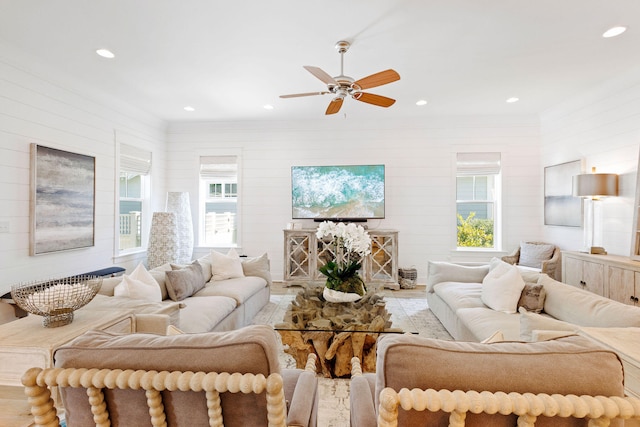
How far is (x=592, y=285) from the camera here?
10.9ft

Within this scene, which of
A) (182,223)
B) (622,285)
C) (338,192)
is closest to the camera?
(622,285)

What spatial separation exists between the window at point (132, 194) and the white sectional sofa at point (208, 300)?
6.08 feet

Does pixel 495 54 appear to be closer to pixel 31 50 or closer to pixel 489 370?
pixel 489 370

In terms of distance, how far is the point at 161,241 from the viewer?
15.3 ft

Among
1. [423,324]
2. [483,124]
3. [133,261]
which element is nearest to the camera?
[423,324]

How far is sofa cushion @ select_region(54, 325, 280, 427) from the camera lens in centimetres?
86

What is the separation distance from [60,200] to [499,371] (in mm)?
4363

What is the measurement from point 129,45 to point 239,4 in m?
1.34

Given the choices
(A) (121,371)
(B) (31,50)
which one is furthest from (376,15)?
(B) (31,50)

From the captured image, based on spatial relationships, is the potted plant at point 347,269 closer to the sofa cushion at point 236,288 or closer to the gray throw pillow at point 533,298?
the sofa cushion at point 236,288

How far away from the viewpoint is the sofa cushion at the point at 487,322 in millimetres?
2117

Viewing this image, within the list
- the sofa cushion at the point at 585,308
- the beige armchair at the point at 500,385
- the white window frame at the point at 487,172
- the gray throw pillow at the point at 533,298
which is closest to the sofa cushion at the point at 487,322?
the gray throw pillow at the point at 533,298

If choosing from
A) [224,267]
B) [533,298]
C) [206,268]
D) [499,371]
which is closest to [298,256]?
[224,267]

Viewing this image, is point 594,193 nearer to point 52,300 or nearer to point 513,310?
point 513,310
